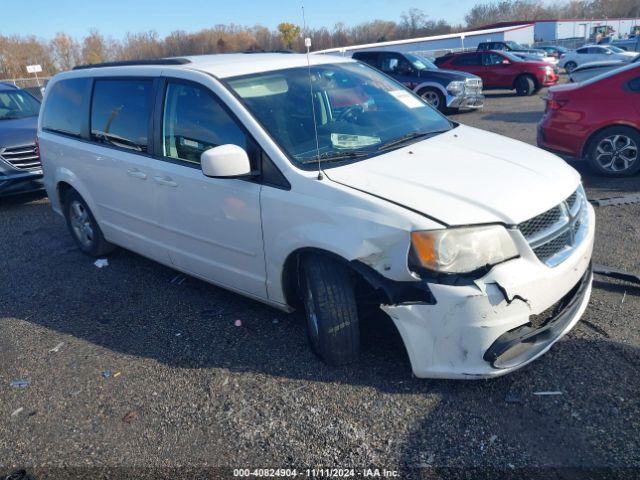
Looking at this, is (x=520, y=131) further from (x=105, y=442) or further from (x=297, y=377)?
(x=105, y=442)

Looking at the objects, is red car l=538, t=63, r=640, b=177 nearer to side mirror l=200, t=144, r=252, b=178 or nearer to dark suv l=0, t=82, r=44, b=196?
side mirror l=200, t=144, r=252, b=178

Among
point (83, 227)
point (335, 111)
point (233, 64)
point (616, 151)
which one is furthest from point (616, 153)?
point (83, 227)

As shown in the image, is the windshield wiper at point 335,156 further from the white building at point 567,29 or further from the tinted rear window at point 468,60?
the white building at point 567,29

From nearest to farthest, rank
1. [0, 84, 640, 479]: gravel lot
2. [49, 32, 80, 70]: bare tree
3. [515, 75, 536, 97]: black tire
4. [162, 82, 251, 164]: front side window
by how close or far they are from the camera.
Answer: [0, 84, 640, 479]: gravel lot, [162, 82, 251, 164]: front side window, [515, 75, 536, 97]: black tire, [49, 32, 80, 70]: bare tree

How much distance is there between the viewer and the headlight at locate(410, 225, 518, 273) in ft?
8.38

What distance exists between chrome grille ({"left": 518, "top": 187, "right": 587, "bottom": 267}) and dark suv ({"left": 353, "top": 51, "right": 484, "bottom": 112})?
1140 centimetres

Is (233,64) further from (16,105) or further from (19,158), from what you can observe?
(16,105)

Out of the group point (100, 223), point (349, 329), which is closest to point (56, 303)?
point (100, 223)

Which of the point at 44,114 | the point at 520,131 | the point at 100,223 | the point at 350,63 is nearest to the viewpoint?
the point at 350,63

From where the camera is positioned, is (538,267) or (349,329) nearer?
(538,267)

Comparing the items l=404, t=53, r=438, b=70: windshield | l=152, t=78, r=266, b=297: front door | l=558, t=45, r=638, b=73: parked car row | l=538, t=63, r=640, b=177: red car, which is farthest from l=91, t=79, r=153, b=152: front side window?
l=558, t=45, r=638, b=73: parked car row

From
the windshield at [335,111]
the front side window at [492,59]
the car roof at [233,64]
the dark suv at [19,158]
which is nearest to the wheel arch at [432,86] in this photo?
the front side window at [492,59]

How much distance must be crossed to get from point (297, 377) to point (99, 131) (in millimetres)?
2880

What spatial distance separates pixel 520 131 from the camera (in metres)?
10.7
